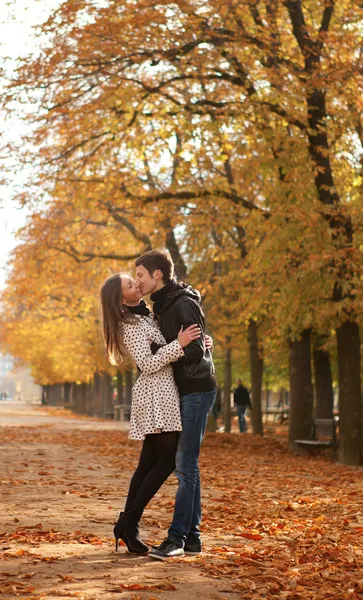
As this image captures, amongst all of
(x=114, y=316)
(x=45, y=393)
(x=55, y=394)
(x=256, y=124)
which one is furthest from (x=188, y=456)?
(x=45, y=393)

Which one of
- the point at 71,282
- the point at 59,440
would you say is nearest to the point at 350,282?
the point at 59,440

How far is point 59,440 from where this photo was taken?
23219mm

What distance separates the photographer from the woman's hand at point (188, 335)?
6562mm

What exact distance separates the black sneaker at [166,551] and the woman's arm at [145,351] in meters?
1.11

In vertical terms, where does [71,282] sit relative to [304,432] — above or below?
above

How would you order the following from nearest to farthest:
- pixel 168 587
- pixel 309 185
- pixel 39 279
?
pixel 168 587 < pixel 309 185 < pixel 39 279

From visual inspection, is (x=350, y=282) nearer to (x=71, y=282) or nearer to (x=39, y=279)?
(x=39, y=279)

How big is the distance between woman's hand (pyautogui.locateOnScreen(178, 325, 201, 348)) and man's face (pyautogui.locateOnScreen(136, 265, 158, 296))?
1.37 feet

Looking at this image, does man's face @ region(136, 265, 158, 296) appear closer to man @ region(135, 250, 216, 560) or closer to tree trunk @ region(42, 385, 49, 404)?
man @ region(135, 250, 216, 560)

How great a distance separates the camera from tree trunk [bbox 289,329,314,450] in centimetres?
2159

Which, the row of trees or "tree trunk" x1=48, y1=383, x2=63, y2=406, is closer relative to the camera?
the row of trees

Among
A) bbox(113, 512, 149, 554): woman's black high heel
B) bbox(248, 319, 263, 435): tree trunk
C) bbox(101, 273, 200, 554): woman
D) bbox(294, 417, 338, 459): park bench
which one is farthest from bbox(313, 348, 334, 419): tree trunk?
bbox(113, 512, 149, 554): woman's black high heel

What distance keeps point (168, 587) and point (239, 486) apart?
754 cm

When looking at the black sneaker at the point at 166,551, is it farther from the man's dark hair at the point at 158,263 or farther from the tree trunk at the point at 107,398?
the tree trunk at the point at 107,398
